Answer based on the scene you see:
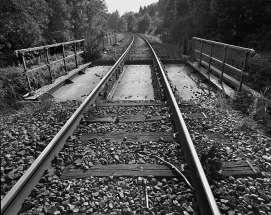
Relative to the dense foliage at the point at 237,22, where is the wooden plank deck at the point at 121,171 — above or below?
below

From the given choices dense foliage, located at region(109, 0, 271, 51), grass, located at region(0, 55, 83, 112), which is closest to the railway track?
grass, located at region(0, 55, 83, 112)

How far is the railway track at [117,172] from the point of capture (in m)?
2.11

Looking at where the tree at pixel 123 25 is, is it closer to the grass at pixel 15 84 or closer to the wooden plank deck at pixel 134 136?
the grass at pixel 15 84

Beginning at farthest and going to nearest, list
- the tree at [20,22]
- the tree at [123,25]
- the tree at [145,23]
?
the tree at [123,25] < the tree at [145,23] < the tree at [20,22]

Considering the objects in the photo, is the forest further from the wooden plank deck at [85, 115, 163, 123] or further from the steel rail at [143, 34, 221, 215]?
the steel rail at [143, 34, 221, 215]

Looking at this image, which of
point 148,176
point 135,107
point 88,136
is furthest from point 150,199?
point 135,107

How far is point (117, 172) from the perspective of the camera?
260 centimetres

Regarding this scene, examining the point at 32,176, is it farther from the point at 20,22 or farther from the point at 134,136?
the point at 20,22

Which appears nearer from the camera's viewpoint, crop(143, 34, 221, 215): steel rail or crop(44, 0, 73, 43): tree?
crop(143, 34, 221, 215): steel rail

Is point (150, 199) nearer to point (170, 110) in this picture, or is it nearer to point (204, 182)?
point (204, 182)

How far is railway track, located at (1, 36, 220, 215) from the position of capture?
6.91ft

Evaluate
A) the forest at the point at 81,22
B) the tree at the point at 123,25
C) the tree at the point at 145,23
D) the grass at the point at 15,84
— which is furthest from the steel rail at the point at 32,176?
the tree at the point at 123,25

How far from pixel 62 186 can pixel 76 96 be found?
141 inches

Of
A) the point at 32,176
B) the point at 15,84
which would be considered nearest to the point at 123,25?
the point at 15,84
